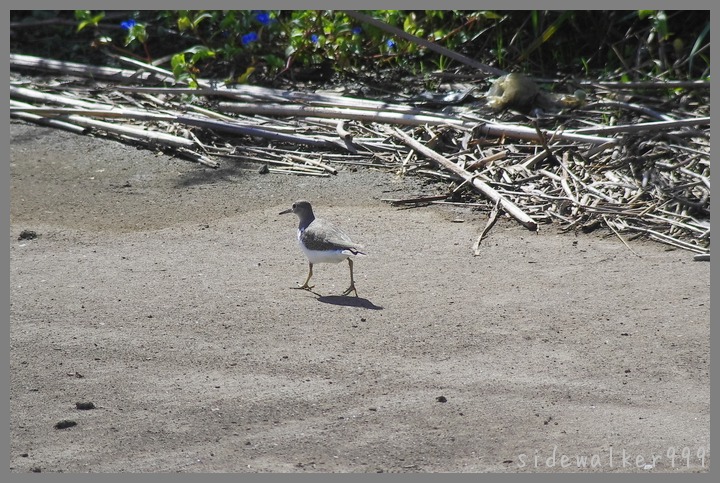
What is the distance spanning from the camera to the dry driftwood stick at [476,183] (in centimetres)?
773

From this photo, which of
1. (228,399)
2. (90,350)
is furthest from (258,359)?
(90,350)

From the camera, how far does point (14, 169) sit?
935 centimetres

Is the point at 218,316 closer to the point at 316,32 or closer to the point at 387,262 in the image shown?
the point at 387,262

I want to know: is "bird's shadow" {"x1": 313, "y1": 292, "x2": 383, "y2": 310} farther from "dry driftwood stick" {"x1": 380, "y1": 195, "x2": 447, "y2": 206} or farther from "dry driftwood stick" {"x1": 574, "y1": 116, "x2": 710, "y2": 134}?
"dry driftwood stick" {"x1": 574, "y1": 116, "x2": 710, "y2": 134}

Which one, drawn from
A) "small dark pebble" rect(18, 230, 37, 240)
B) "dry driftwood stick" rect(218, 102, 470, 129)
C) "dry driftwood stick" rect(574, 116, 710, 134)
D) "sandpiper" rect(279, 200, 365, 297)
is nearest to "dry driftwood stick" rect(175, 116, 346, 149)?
"dry driftwood stick" rect(218, 102, 470, 129)

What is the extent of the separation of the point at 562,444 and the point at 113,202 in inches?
203

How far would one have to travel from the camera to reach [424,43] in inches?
400

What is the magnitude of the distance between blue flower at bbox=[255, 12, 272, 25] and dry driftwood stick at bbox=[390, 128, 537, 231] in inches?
94.0

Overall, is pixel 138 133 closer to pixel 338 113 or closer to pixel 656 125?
pixel 338 113

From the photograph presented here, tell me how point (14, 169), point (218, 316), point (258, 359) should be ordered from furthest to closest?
point (14, 169) < point (218, 316) < point (258, 359)

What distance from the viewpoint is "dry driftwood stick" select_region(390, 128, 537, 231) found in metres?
7.73

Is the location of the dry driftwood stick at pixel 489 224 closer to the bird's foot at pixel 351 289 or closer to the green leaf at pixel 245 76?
the bird's foot at pixel 351 289

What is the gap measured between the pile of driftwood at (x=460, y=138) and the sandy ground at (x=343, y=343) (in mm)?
436

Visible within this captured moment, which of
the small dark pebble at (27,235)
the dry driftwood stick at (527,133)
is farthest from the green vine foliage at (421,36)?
the small dark pebble at (27,235)
